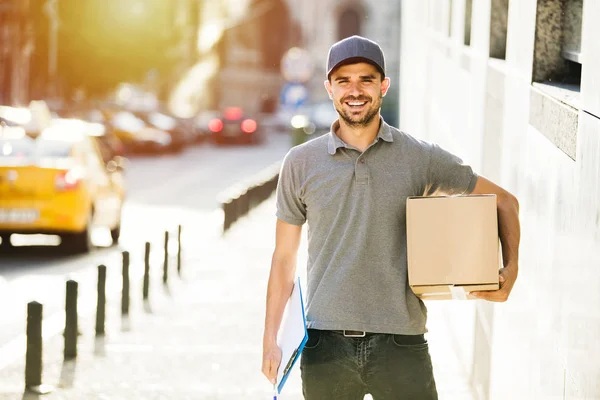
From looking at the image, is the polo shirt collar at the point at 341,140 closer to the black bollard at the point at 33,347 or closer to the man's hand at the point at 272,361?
the man's hand at the point at 272,361

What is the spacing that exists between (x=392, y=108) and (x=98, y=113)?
34.4ft

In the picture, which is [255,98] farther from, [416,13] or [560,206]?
[560,206]

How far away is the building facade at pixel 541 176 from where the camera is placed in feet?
11.7

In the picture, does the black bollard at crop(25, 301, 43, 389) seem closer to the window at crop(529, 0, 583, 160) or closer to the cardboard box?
the window at crop(529, 0, 583, 160)

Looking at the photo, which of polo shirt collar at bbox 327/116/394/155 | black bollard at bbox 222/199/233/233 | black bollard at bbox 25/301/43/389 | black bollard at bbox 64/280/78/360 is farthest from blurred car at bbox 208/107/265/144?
polo shirt collar at bbox 327/116/394/155

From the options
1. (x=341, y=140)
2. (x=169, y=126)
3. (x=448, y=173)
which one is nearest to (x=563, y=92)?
(x=448, y=173)

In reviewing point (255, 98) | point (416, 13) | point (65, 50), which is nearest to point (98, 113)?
point (65, 50)

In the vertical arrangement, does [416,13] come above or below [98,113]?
above

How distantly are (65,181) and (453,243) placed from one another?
11783 mm

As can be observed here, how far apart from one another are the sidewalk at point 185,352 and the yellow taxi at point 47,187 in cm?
181

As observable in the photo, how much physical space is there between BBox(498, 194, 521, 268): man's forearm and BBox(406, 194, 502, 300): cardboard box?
0.09 meters

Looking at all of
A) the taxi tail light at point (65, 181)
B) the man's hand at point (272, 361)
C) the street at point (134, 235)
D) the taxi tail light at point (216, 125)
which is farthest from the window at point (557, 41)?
the taxi tail light at point (216, 125)

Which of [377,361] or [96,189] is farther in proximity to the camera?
[96,189]

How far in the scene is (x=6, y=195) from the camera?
1524cm
